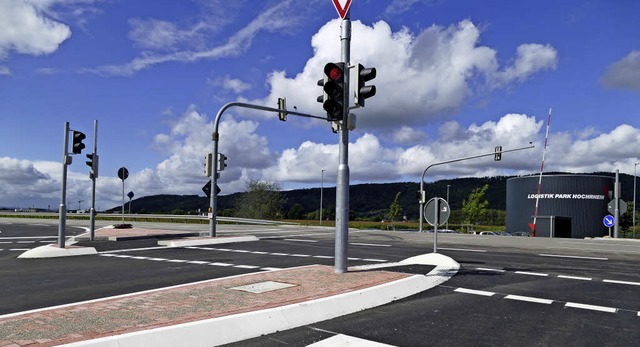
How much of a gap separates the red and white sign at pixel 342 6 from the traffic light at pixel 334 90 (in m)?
1.11

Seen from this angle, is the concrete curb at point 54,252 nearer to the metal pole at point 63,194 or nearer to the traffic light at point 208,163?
the metal pole at point 63,194

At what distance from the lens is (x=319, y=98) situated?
9656 mm

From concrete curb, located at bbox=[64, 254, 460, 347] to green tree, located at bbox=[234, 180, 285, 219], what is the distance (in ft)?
233

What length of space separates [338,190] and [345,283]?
1.89 m

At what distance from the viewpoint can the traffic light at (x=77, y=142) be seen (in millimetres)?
15617

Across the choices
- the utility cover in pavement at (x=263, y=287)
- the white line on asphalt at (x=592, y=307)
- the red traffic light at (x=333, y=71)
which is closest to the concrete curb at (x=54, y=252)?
the utility cover in pavement at (x=263, y=287)

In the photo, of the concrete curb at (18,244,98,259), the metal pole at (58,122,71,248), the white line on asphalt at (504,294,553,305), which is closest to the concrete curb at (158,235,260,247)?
the concrete curb at (18,244,98,259)

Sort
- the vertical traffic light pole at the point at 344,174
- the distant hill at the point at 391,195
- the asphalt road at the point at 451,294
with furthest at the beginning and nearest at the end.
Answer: the distant hill at the point at 391,195, the vertical traffic light pole at the point at 344,174, the asphalt road at the point at 451,294

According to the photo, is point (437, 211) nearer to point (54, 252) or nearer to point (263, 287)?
point (263, 287)

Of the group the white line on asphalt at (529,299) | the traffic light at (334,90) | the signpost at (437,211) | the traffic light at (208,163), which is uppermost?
the traffic light at (334,90)

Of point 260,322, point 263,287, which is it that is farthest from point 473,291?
point 260,322

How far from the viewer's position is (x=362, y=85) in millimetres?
9273

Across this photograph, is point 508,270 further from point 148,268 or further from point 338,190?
point 148,268

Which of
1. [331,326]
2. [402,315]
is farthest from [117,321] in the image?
[402,315]
